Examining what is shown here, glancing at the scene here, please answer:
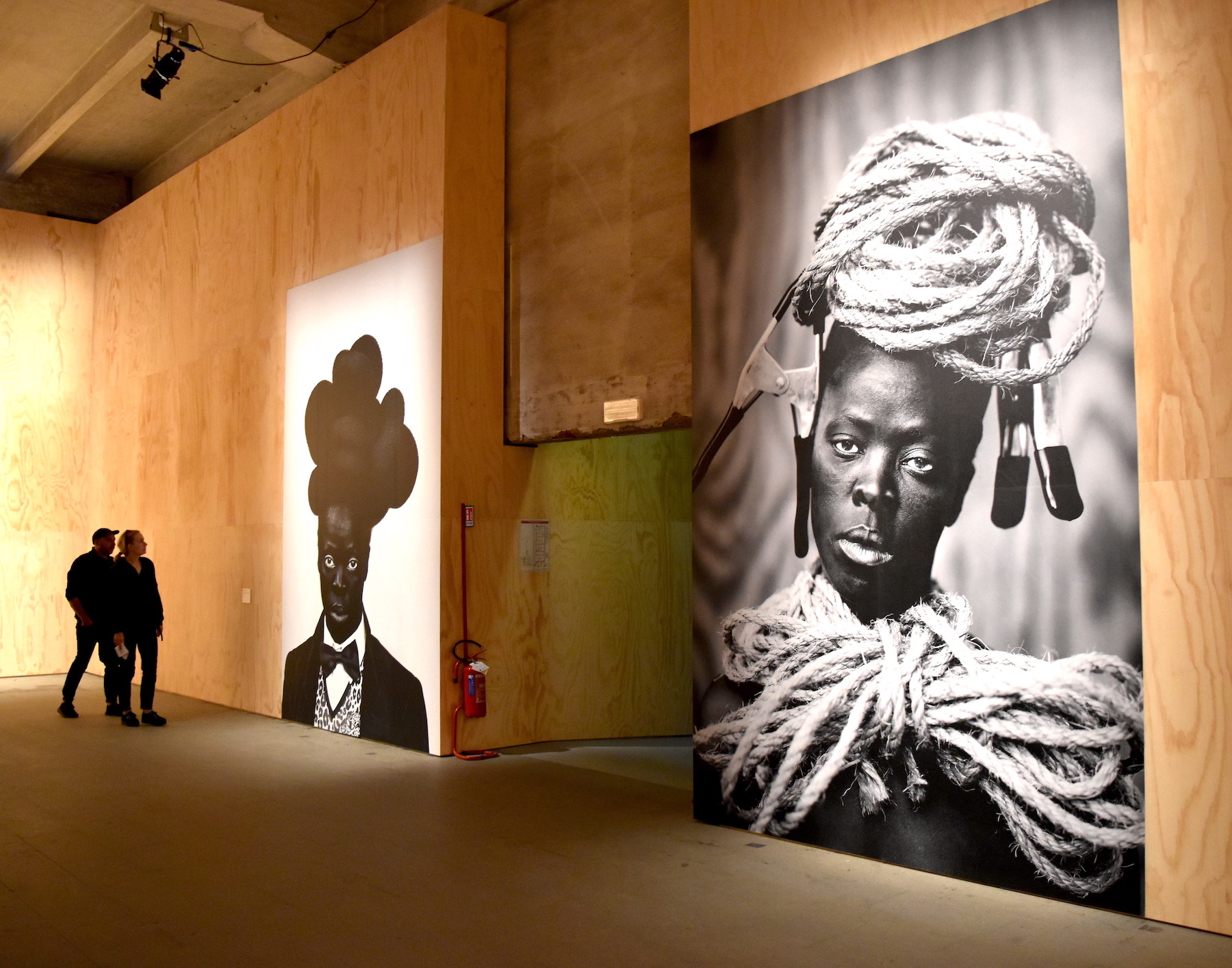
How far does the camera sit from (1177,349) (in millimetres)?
3621

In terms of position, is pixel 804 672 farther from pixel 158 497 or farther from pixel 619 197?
pixel 158 497

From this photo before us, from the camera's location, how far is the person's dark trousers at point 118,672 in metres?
8.07

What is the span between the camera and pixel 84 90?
9836mm

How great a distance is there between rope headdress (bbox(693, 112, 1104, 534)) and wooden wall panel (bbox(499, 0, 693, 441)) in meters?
1.26

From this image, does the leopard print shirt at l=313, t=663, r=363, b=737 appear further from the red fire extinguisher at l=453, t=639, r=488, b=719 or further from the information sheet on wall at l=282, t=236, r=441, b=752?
the red fire extinguisher at l=453, t=639, r=488, b=719

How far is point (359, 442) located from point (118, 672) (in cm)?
288

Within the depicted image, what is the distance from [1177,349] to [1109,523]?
2.13ft

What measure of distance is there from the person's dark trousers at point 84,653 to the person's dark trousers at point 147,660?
9.6 inches

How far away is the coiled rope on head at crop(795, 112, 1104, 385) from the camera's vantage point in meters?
3.95

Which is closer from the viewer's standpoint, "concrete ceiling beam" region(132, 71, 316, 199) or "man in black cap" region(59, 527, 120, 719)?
"man in black cap" region(59, 527, 120, 719)

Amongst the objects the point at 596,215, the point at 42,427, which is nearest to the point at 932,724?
the point at 596,215

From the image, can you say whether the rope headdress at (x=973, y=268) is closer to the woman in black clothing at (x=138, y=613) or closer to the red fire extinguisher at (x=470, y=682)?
the red fire extinguisher at (x=470, y=682)

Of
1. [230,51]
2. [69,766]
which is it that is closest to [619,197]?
[69,766]

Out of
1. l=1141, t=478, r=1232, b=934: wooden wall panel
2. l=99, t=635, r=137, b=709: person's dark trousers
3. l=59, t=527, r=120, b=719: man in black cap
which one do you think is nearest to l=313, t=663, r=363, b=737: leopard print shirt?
l=99, t=635, r=137, b=709: person's dark trousers
